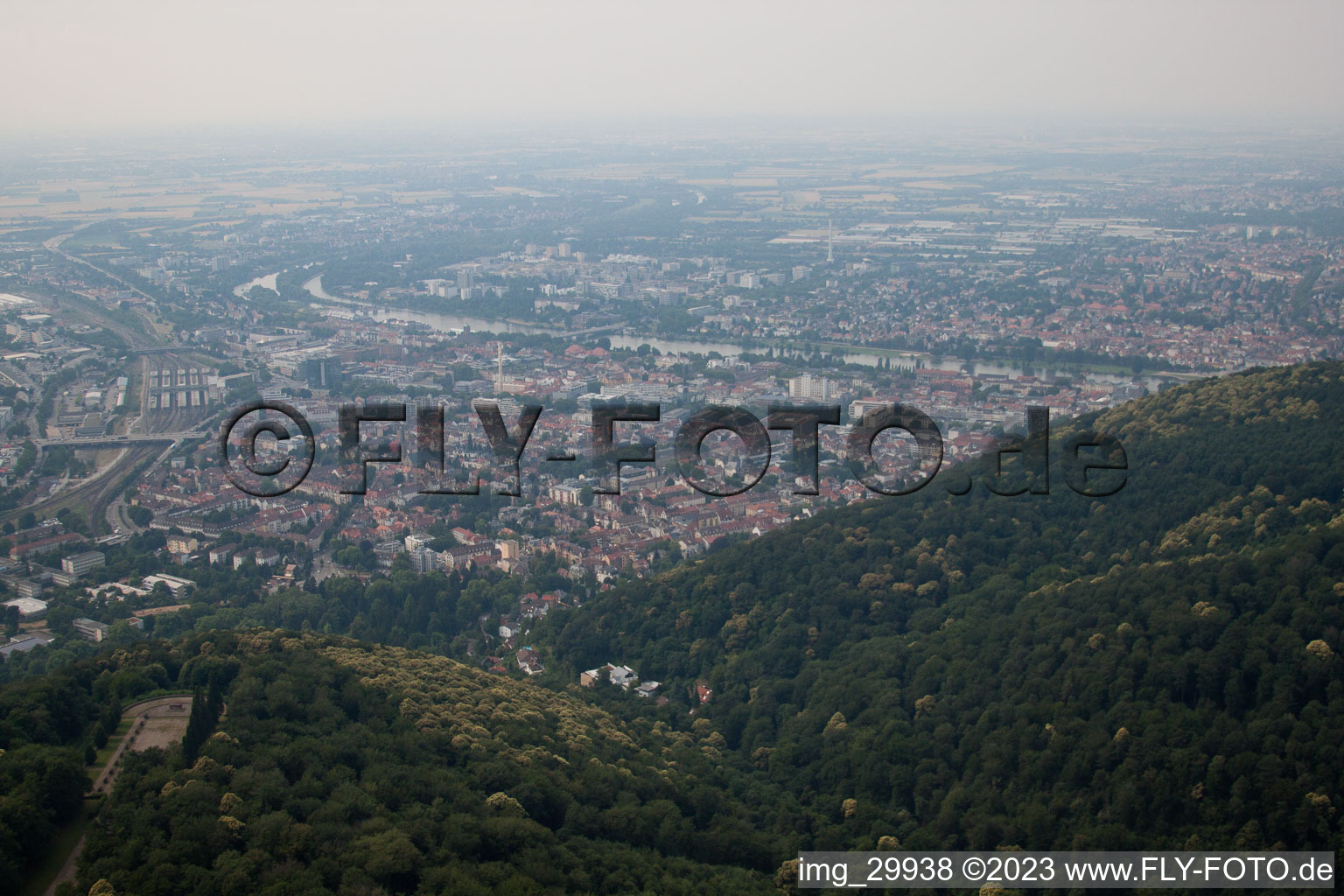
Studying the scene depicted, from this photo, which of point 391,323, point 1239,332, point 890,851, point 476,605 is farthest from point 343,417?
point 1239,332

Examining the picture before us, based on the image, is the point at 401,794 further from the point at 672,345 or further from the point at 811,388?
the point at 672,345

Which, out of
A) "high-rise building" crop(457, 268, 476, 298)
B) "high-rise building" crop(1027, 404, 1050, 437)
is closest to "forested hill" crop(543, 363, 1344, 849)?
"high-rise building" crop(1027, 404, 1050, 437)

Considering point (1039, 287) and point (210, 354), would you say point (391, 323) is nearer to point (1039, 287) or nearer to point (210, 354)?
point (210, 354)

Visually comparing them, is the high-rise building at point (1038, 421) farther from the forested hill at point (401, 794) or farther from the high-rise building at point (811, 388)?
the high-rise building at point (811, 388)

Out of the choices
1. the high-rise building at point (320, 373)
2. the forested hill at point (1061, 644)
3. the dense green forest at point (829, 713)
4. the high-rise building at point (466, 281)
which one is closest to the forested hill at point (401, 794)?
the dense green forest at point (829, 713)

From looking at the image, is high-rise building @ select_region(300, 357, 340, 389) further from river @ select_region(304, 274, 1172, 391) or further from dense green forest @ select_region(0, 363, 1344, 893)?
dense green forest @ select_region(0, 363, 1344, 893)

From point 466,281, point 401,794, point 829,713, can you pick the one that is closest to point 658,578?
point 829,713
